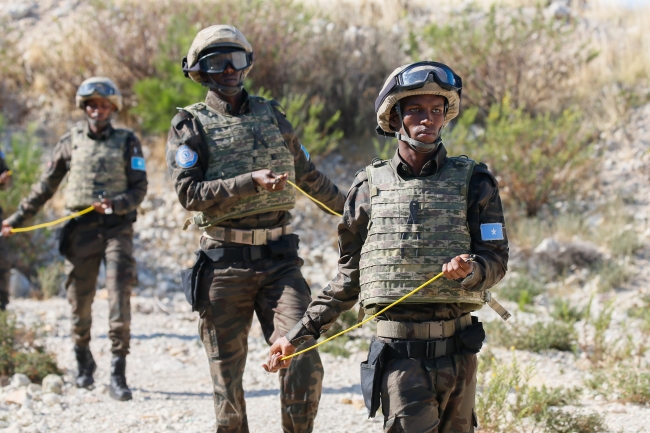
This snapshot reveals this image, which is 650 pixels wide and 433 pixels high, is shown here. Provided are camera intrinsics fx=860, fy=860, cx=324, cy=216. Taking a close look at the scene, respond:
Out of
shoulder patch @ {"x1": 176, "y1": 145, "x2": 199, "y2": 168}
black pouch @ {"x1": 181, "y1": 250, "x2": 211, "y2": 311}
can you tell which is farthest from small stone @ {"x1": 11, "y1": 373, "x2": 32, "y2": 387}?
shoulder patch @ {"x1": 176, "y1": 145, "x2": 199, "y2": 168}

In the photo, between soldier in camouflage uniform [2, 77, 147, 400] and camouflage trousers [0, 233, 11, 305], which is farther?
camouflage trousers [0, 233, 11, 305]

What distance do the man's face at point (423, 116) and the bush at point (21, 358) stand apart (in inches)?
169

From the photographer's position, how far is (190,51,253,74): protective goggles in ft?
15.4

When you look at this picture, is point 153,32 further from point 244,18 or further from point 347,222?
point 347,222

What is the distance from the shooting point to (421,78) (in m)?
3.38

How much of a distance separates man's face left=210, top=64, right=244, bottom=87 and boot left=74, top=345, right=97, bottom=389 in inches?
116

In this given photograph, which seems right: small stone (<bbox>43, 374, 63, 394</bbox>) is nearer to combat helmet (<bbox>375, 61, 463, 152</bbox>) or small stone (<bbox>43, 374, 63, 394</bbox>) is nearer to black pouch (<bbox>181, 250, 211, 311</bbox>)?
black pouch (<bbox>181, 250, 211, 311</bbox>)

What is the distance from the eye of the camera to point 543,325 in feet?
25.1

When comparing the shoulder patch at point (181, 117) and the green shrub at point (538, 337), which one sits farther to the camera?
Result: the green shrub at point (538, 337)

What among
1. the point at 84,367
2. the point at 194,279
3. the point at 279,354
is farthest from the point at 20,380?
the point at 279,354

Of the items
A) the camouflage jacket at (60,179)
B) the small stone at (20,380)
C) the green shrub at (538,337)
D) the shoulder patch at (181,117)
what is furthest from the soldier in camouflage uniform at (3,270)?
the green shrub at (538,337)

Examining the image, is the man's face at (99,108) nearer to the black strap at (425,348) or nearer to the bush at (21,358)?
the bush at (21,358)

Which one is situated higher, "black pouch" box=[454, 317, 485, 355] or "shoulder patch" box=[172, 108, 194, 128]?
"shoulder patch" box=[172, 108, 194, 128]

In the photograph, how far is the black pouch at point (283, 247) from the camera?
459 centimetres
